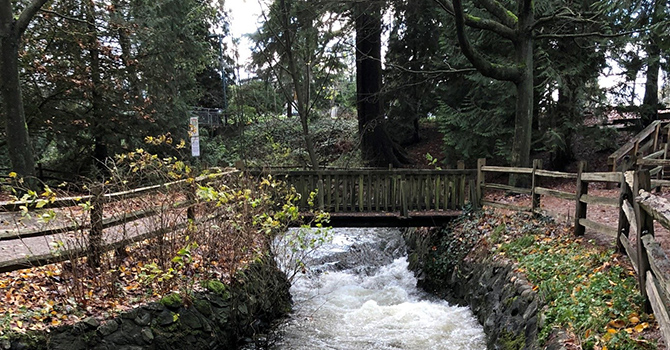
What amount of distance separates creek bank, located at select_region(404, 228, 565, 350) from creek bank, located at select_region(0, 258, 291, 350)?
10.8ft

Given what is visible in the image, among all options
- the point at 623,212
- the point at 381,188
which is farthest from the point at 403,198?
the point at 623,212

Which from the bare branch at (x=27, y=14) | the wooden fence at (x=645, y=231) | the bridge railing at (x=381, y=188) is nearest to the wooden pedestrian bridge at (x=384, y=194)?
the bridge railing at (x=381, y=188)

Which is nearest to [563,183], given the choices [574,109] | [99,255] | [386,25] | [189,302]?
[574,109]

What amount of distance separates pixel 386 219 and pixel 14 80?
825 centimetres

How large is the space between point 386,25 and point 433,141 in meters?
5.89

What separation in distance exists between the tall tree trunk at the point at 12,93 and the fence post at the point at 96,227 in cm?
528

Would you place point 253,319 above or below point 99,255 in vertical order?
below

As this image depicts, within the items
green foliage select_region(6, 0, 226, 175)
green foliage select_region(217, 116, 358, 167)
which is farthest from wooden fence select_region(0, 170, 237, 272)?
green foliage select_region(217, 116, 358, 167)

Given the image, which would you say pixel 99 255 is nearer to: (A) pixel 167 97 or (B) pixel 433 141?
(A) pixel 167 97

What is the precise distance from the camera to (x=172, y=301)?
515 centimetres

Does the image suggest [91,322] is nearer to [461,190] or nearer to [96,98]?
[461,190]

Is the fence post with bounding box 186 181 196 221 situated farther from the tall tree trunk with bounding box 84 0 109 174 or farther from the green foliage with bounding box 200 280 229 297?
the tall tree trunk with bounding box 84 0 109 174

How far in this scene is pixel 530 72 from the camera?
9773 mm

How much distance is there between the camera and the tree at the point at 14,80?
8.08 meters
